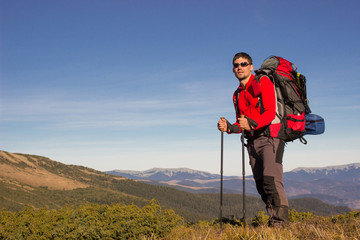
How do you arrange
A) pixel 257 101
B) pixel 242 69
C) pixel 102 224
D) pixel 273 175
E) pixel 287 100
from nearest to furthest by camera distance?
pixel 273 175 < pixel 287 100 < pixel 257 101 < pixel 242 69 < pixel 102 224

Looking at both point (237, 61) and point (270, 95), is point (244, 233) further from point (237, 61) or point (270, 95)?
Result: point (237, 61)

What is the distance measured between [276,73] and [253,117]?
90 cm

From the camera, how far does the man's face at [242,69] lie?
19.4ft

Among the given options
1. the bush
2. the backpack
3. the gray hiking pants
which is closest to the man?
the gray hiking pants

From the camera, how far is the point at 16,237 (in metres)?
7.84

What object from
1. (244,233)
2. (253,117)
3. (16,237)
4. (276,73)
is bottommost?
(16,237)

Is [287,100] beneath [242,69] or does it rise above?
→ beneath

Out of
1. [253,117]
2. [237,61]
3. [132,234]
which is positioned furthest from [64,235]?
[237,61]

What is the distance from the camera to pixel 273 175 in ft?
17.1

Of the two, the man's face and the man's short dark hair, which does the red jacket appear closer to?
the man's face

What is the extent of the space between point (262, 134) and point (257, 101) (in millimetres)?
618

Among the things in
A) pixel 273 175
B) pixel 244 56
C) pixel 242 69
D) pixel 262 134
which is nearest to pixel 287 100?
pixel 262 134

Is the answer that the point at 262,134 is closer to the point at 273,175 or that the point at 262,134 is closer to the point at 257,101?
the point at 257,101

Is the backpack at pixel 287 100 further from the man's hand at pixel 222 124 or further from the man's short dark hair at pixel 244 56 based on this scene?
the man's hand at pixel 222 124
